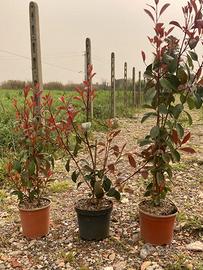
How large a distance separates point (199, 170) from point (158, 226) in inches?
87.4

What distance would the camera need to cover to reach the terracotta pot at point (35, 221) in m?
2.95

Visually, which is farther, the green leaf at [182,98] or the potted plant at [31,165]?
the potted plant at [31,165]

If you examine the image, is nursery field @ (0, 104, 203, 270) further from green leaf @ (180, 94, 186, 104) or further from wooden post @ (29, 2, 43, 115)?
wooden post @ (29, 2, 43, 115)

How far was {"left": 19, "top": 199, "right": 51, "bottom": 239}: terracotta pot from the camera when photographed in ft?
9.68

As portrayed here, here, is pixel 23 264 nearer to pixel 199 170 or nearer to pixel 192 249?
pixel 192 249

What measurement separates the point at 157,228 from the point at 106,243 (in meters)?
0.41

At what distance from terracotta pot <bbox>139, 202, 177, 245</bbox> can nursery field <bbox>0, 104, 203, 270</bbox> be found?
0.05 metres

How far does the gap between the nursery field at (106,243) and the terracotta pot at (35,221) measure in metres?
0.06

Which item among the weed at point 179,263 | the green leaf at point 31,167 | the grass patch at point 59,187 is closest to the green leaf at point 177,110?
the weed at point 179,263

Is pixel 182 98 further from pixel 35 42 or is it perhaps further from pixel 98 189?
pixel 35 42

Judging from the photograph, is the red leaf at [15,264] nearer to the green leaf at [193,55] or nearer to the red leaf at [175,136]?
the red leaf at [175,136]

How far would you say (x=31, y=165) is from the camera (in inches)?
111

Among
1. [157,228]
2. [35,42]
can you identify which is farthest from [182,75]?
[35,42]

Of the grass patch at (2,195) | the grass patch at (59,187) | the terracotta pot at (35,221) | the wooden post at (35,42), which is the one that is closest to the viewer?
the terracotta pot at (35,221)
